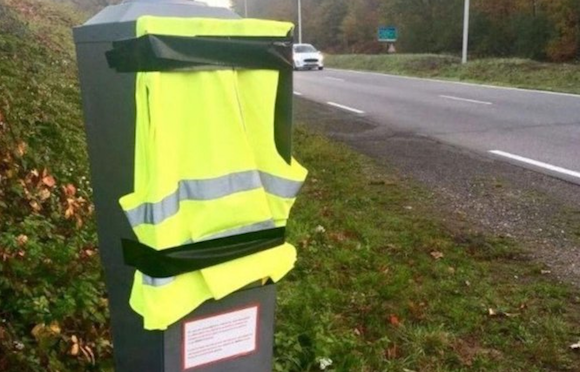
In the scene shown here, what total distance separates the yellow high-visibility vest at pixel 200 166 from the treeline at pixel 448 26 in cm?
2031

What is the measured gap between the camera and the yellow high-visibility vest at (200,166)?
1.64m

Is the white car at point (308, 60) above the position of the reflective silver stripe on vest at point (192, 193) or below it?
below

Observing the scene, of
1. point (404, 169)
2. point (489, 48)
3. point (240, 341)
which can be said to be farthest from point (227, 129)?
point (489, 48)

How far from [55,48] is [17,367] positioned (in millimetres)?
10577

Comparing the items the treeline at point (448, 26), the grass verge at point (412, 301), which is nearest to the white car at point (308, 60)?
the treeline at point (448, 26)

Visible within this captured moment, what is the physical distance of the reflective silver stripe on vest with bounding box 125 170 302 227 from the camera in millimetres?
1645

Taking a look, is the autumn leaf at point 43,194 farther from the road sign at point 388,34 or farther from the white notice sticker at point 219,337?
the road sign at point 388,34

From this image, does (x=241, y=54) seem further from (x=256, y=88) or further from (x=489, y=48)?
(x=489, y=48)

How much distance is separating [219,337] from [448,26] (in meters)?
43.4

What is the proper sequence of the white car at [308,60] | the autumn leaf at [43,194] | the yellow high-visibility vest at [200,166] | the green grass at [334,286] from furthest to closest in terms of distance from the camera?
1. the white car at [308,60]
2. the autumn leaf at [43,194]
3. the green grass at [334,286]
4. the yellow high-visibility vest at [200,166]

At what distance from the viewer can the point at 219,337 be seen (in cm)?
187

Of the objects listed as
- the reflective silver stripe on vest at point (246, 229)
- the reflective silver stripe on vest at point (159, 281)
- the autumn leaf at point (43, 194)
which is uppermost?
the reflective silver stripe on vest at point (246, 229)

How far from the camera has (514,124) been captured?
39.3ft

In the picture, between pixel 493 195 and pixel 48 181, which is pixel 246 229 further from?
pixel 493 195
